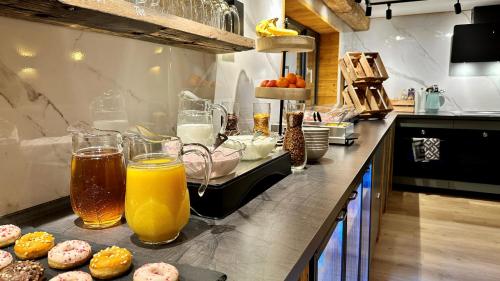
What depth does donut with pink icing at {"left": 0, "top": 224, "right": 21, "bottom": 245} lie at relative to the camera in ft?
2.31

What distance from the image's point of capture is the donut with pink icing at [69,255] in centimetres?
63

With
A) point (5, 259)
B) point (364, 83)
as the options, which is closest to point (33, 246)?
point (5, 259)

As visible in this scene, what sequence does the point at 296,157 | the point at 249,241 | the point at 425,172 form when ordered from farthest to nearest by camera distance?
the point at 425,172
the point at 296,157
the point at 249,241

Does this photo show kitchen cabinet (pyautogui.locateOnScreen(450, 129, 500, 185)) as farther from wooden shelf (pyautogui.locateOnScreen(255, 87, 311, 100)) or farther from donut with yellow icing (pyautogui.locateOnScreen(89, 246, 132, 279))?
donut with yellow icing (pyautogui.locateOnScreen(89, 246, 132, 279))

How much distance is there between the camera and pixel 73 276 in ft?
1.90

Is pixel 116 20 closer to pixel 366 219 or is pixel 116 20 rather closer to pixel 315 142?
pixel 315 142

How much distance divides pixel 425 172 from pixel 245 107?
3053mm

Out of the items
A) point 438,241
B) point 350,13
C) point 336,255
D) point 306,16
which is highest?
point 350,13

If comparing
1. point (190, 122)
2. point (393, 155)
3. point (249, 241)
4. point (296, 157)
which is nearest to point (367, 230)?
point (296, 157)

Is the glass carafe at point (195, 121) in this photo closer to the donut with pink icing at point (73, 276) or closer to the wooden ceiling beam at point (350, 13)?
the donut with pink icing at point (73, 276)

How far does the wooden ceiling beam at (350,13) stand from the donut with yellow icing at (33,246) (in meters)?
3.35

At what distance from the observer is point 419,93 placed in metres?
4.85

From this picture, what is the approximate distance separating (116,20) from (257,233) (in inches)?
24.4

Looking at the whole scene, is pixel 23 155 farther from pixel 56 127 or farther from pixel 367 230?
pixel 367 230
